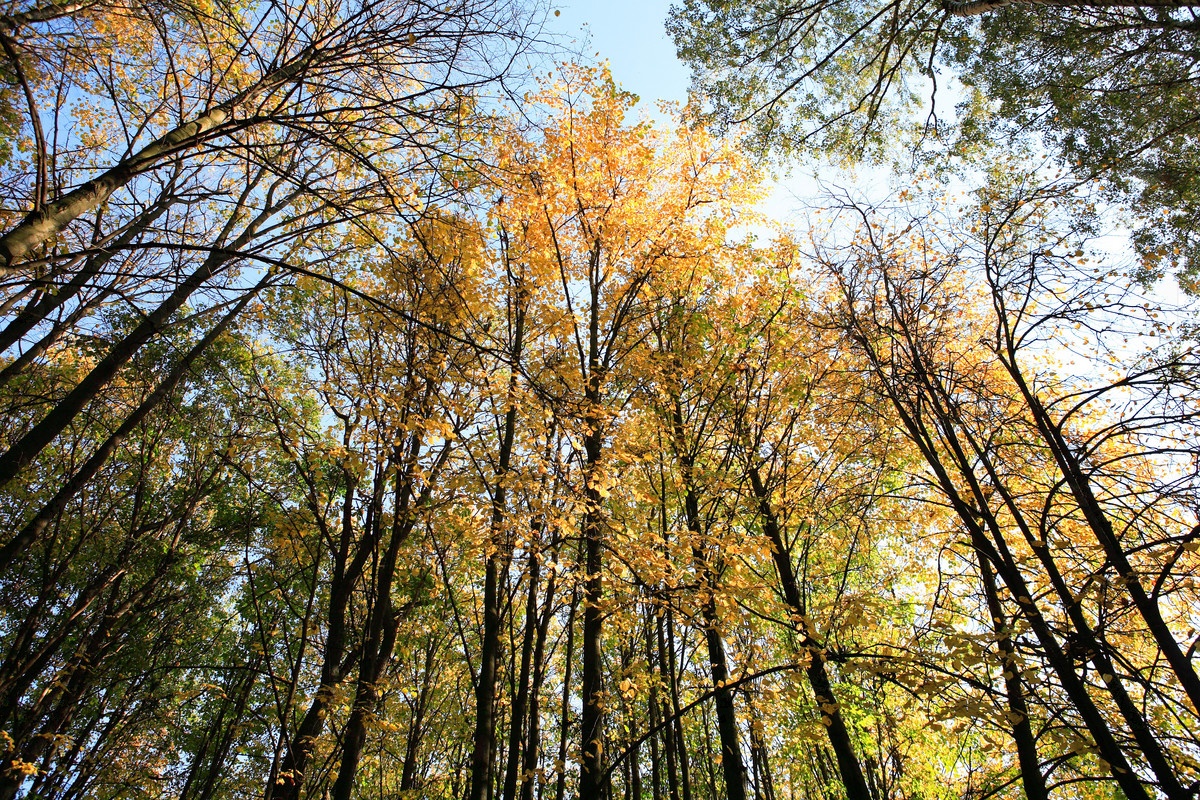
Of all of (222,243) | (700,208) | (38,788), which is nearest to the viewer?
(222,243)

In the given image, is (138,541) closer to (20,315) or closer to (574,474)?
(20,315)

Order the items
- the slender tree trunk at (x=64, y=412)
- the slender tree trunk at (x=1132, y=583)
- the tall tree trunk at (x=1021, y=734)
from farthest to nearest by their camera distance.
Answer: the slender tree trunk at (x=64, y=412)
the tall tree trunk at (x=1021, y=734)
the slender tree trunk at (x=1132, y=583)

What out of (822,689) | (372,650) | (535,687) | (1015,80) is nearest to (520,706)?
(535,687)

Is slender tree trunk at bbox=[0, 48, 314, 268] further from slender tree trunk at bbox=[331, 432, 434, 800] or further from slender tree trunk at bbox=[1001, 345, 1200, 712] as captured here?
slender tree trunk at bbox=[1001, 345, 1200, 712]

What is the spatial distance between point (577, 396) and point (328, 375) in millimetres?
2594

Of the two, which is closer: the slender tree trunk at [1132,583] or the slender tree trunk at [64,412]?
the slender tree trunk at [1132,583]

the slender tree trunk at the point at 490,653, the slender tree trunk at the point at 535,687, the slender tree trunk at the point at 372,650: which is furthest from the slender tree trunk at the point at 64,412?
the slender tree trunk at the point at 535,687

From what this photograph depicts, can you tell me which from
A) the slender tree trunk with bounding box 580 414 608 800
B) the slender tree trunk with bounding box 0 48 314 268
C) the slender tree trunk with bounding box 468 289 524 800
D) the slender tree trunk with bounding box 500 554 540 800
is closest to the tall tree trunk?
the slender tree trunk with bounding box 580 414 608 800

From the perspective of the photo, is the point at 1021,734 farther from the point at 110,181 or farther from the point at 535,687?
the point at 110,181

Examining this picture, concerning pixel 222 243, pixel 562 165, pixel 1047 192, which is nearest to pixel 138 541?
pixel 222 243

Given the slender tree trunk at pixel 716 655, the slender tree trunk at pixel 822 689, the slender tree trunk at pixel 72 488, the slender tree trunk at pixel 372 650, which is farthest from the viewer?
the slender tree trunk at pixel 822 689

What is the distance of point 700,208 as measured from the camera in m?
7.62

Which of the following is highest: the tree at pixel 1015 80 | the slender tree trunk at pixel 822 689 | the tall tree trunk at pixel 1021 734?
the tree at pixel 1015 80

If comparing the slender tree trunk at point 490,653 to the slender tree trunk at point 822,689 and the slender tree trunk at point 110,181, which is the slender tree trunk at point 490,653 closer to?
the slender tree trunk at point 110,181
